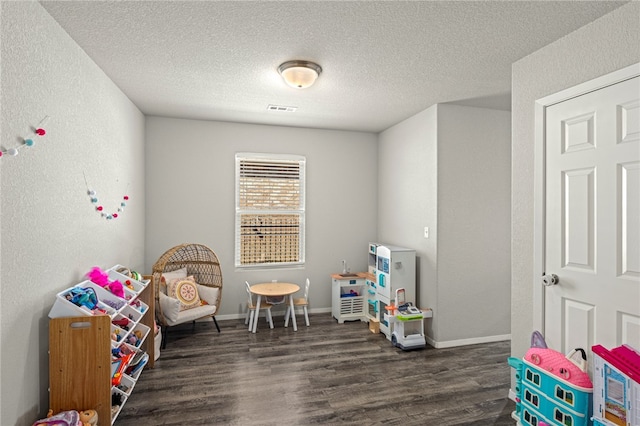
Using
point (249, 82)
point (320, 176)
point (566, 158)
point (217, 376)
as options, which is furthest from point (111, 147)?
point (566, 158)

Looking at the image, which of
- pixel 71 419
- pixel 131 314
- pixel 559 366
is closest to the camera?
pixel 71 419

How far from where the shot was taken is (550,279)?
2387mm

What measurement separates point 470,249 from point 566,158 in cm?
176

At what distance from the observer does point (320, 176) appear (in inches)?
199

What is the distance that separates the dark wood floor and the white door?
90cm

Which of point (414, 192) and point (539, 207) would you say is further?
point (414, 192)

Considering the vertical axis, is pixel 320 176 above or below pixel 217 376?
above

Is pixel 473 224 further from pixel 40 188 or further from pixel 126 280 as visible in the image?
pixel 40 188

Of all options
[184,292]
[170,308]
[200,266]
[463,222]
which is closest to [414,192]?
[463,222]

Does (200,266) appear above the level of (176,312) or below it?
above

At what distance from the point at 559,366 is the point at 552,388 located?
A: 14 cm

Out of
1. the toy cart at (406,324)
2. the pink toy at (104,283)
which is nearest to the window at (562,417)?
the toy cart at (406,324)

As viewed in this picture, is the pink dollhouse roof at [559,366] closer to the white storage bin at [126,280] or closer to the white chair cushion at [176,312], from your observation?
the white storage bin at [126,280]

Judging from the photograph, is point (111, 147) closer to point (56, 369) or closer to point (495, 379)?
point (56, 369)
